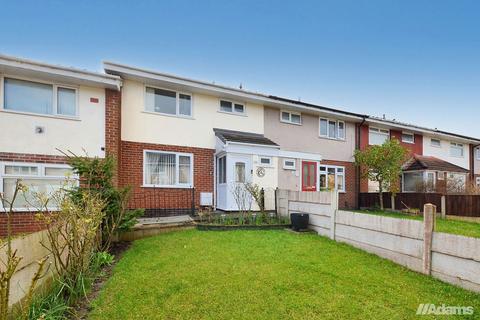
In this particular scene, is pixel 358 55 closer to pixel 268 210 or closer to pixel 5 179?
pixel 268 210

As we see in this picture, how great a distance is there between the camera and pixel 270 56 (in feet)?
47.8

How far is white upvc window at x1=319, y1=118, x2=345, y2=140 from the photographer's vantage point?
1462cm

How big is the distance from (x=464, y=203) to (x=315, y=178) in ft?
20.0

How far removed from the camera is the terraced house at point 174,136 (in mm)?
8141

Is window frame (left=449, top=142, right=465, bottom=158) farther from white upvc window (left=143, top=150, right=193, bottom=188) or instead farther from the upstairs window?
white upvc window (left=143, top=150, right=193, bottom=188)

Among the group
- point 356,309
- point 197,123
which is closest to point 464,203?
point 356,309

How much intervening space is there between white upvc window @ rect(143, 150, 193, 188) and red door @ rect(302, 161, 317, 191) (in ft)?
19.1

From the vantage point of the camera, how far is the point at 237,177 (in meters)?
10.4

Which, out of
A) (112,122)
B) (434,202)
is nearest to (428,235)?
(434,202)

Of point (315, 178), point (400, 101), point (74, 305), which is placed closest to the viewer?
point (74, 305)

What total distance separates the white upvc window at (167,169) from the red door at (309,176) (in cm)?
581

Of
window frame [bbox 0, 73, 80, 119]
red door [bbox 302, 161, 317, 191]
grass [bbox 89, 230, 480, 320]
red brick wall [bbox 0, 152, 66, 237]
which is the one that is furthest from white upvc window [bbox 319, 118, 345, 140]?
red brick wall [bbox 0, 152, 66, 237]

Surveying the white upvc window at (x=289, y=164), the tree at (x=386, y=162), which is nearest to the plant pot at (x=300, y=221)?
the white upvc window at (x=289, y=164)

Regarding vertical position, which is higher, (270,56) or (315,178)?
(270,56)
